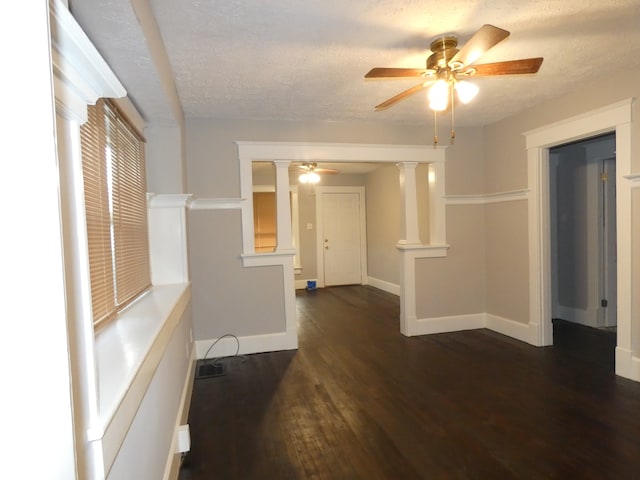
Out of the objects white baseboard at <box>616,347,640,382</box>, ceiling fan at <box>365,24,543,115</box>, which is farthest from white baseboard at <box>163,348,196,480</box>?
white baseboard at <box>616,347,640,382</box>

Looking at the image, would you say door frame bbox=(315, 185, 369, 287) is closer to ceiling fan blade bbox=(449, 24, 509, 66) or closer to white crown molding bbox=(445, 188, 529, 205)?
white crown molding bbox=(445, 188, 529, 205)

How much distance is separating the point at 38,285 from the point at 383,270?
6.63 m

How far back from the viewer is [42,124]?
0.55 m

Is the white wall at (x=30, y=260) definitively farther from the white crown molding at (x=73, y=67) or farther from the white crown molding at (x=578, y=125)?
the white crown molding at (x=578, y=125)

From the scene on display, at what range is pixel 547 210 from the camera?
3.54m

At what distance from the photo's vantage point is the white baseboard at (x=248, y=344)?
3521 mm

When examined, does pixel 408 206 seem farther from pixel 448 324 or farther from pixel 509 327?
pixel 509 327

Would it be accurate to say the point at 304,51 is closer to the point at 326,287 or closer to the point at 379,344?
the point at 379,344

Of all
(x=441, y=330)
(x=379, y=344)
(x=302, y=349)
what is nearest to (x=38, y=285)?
(x=302, y=349)

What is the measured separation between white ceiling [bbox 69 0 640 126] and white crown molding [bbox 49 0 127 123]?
72 cm


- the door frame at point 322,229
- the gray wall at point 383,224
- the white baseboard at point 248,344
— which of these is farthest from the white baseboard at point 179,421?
the door frame at point 322,229

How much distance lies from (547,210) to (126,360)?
3790 mm

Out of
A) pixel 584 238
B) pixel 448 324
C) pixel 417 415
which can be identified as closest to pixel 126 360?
pixel 417 415

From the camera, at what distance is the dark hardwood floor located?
1.88 metres
